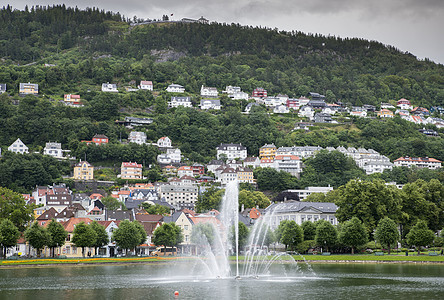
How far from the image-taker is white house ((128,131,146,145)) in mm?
195250

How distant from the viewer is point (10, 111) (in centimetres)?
19475

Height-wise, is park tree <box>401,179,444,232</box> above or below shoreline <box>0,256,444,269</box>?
above

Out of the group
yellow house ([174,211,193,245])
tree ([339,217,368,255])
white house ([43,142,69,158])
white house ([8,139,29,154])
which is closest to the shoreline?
tree ([339,217,368,255])

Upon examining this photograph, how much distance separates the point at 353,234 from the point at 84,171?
4049 inches

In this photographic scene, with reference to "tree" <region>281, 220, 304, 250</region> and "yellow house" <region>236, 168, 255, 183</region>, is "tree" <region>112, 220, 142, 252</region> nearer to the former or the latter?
"tree" <region>281, 220, 304, 250</region>

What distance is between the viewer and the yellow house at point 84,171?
166625mm

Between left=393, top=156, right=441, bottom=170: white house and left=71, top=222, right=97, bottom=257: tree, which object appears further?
left=393, top=156, right=441, bottom=170: white house

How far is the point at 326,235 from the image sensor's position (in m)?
82.7

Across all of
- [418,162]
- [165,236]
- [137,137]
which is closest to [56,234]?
[165,236]

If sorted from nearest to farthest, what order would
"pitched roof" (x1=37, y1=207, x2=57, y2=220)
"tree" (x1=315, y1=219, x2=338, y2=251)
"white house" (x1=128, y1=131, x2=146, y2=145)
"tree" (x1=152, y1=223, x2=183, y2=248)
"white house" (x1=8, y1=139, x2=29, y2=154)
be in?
"tree" (x1=315, y1=219, x2=338, y2=251), "tree" (x1=152, y1=223, x2=183, y2=248), "pitched roof" (x1=37, y1=207, x2=57, y2=220), "white house" (x1=8, y1=139, x2=29, y2=154), "white house" (x1=128, y1=131, x2=146, y2=145)

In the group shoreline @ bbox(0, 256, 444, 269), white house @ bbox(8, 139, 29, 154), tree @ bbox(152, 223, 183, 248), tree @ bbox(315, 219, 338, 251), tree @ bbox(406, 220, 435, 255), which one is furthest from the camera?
white house @ bbox(8, 139, 29, 154)

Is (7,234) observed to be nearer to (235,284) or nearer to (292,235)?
(292,235)

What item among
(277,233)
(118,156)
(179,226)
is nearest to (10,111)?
(118,156)

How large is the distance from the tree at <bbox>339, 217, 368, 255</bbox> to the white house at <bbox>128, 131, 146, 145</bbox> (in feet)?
399
